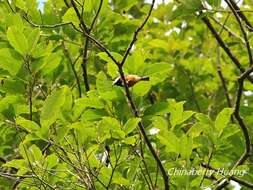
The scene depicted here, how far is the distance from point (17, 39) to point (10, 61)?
0.16 metres

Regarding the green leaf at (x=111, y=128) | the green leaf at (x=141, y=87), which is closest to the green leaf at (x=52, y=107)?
the green leaf at (x=111, y=128)

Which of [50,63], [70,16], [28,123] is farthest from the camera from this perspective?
[50,63]

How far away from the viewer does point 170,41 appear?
4.71 m

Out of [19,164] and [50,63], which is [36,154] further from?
[50,63]

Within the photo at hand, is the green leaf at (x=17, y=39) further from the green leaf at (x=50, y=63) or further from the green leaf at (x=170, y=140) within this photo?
the green leaf at (x=170, y=140)

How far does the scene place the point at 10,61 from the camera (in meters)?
2.62

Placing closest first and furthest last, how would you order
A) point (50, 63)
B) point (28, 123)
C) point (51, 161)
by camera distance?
point (28, 123), point (51, 161), point (50, 63)

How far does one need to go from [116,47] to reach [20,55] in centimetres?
74

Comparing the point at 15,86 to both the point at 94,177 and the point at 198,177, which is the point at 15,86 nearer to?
the point at 94,177

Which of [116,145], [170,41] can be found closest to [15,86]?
[116,145]

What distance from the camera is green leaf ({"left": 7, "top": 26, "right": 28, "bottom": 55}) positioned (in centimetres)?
249

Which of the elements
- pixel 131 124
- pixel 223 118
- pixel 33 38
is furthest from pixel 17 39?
pixel 223 118

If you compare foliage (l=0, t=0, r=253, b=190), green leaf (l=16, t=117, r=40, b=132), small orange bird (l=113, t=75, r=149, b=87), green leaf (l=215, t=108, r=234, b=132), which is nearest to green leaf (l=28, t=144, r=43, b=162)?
foliage (l=0, t=0, r=253, b=190)

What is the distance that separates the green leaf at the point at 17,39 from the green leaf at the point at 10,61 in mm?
73
